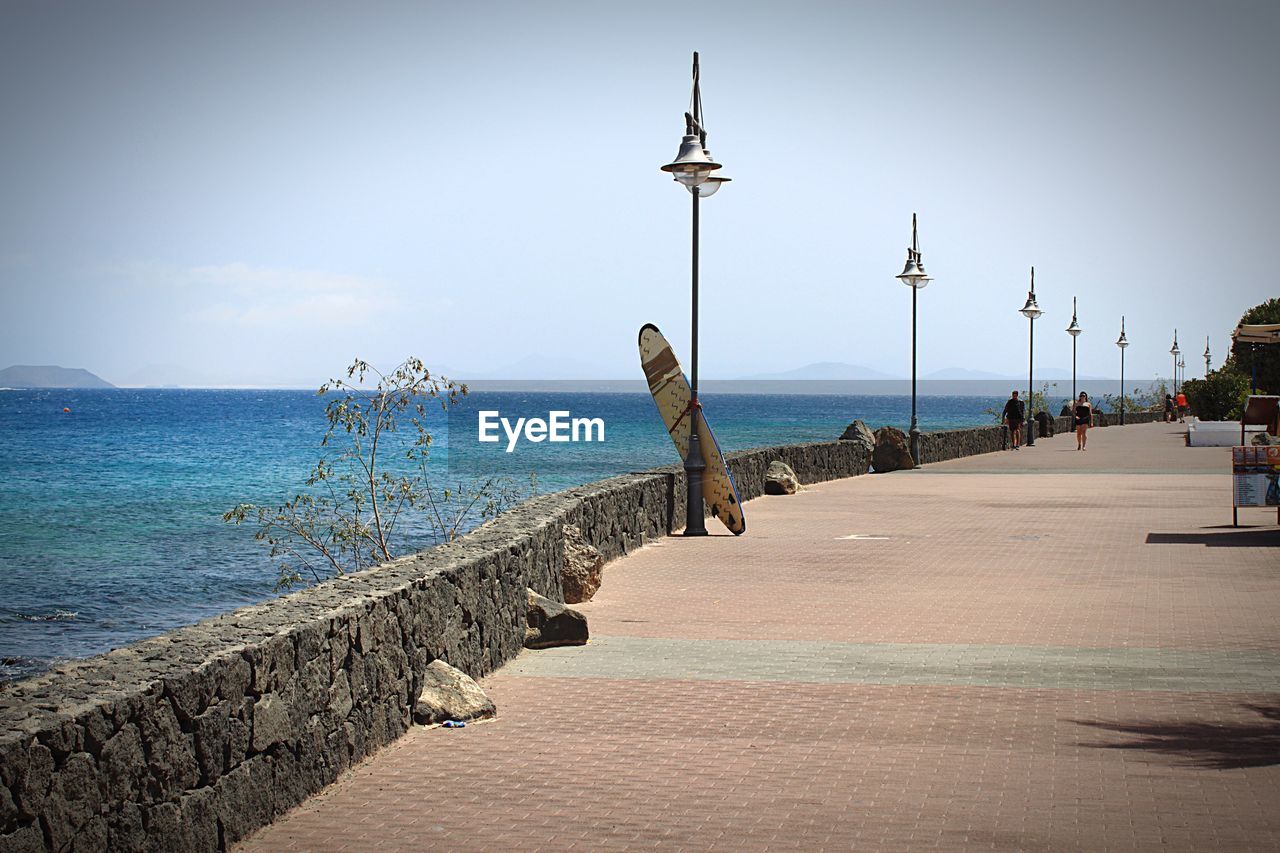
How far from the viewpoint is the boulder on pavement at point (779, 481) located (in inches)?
930

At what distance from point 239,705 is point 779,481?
719 inches

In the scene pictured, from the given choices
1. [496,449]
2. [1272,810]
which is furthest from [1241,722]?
[496,449]

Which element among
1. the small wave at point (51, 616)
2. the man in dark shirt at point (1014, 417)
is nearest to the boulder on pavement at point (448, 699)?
the small wave at point (51, 616)

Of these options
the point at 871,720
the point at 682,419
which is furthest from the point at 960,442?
the point at 871,720

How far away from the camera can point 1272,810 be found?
6156 millimetres

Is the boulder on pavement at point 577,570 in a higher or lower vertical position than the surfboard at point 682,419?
lower

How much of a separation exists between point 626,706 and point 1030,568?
24.2ft

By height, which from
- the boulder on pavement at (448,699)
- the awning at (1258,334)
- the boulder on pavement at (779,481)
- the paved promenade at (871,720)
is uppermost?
the awning at (1258,334)

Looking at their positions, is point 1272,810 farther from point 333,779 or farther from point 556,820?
point 333,779

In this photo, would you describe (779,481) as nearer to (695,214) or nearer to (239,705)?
(695,214)

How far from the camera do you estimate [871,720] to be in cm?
796

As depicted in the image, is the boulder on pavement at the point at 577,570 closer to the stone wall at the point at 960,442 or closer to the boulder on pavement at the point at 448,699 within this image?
the boulder on pavement at the point at 448,699

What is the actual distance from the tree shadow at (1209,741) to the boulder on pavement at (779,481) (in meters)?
15.7

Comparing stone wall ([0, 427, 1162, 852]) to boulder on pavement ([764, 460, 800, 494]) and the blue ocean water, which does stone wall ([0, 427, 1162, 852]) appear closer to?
the blue ocean water
